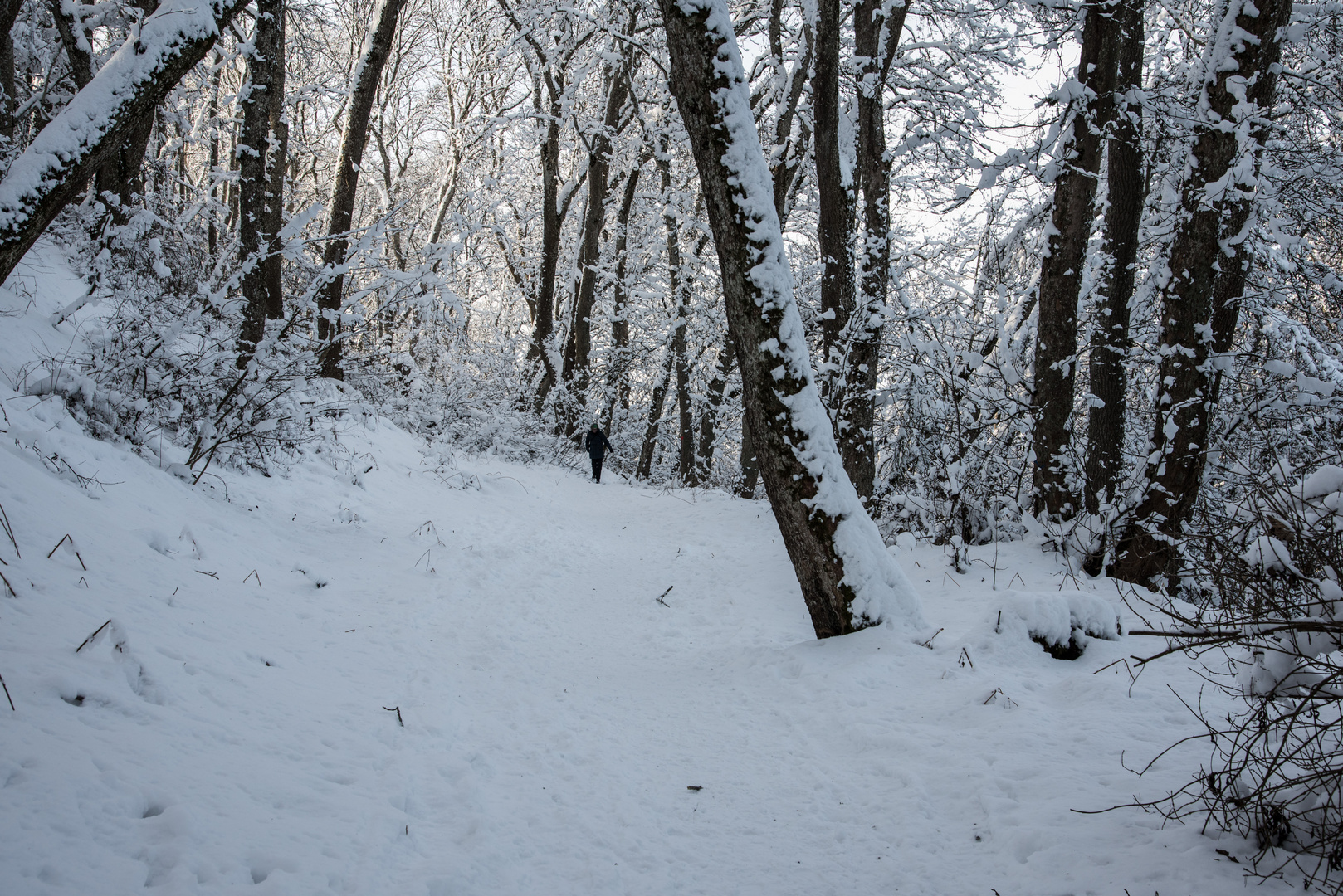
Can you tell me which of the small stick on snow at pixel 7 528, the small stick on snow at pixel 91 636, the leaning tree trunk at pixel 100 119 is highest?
the leaning tree trunk at pixel 100 119

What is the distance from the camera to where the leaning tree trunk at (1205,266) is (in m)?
5.57

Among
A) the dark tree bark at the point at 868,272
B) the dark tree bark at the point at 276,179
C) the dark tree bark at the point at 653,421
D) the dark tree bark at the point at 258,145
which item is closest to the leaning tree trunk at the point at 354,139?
the dark tree bark at the point at 276,179

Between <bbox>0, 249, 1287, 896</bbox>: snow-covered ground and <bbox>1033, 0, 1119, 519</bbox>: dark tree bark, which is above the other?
<bbox>1033, 0, 1119, 519</bbox>: dark tree bark

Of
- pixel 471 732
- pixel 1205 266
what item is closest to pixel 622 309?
pixel 1205 266

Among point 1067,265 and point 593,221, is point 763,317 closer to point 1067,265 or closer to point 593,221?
point 1067,265

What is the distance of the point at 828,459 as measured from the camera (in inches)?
184

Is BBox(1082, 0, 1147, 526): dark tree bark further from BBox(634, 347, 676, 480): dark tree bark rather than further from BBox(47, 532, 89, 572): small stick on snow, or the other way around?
BBox(634, 347, 676, 480): dark tree bark

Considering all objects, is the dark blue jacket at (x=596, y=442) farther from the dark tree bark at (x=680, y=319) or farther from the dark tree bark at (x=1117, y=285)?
the dark tree bark at (x=1117, y=285)

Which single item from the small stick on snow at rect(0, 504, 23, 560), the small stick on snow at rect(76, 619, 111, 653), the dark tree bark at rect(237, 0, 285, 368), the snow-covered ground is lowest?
the snow-covered ground

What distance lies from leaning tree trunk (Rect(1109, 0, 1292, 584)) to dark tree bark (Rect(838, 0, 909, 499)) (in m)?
2.71

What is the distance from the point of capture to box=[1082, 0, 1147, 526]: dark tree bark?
6.95 meters

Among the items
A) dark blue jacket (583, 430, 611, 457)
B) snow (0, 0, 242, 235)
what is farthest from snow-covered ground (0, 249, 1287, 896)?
dark blue jacket (583, 430, 611, 457)

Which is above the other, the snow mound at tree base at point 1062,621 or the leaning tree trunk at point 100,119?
the leaning tree trunk at point 100,119

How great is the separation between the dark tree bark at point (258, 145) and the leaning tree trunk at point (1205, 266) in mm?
8938
